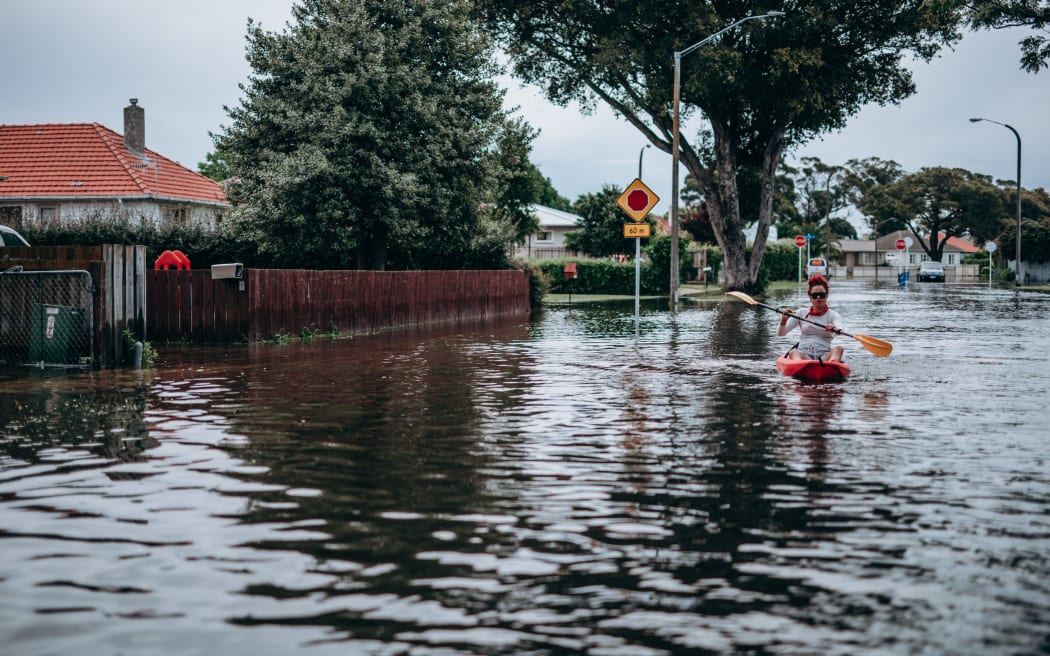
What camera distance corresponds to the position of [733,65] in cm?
4369

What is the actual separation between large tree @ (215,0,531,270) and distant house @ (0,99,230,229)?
40.5ft

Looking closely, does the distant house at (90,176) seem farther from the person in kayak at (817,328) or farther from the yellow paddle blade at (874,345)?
the person in kayak at (817,328)

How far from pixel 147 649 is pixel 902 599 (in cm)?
311

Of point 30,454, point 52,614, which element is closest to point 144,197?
point 30,454

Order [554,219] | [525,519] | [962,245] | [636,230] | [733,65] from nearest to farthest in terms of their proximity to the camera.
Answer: [525,519]
[636,230]
[733,65]
[554,219]
[962,245]

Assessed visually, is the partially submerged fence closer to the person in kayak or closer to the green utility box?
the green utility box

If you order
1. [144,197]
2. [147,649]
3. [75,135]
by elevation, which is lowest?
[147,649]

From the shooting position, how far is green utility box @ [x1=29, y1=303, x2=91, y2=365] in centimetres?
1585

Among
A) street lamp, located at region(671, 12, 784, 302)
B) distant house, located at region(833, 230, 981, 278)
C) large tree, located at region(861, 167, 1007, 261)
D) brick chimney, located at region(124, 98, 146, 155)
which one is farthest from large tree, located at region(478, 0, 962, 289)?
distant house, located at region(833, 230, 981, 278)

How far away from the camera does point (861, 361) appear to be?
55.5 feet

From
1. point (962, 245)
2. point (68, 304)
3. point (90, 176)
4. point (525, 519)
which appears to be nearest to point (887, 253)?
point (962, 245)

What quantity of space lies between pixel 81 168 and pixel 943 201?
94.5 m

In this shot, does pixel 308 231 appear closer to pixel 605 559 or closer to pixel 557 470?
pixel 557 470

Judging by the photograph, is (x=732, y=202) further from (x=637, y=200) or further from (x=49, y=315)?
(x=49, y=315)
